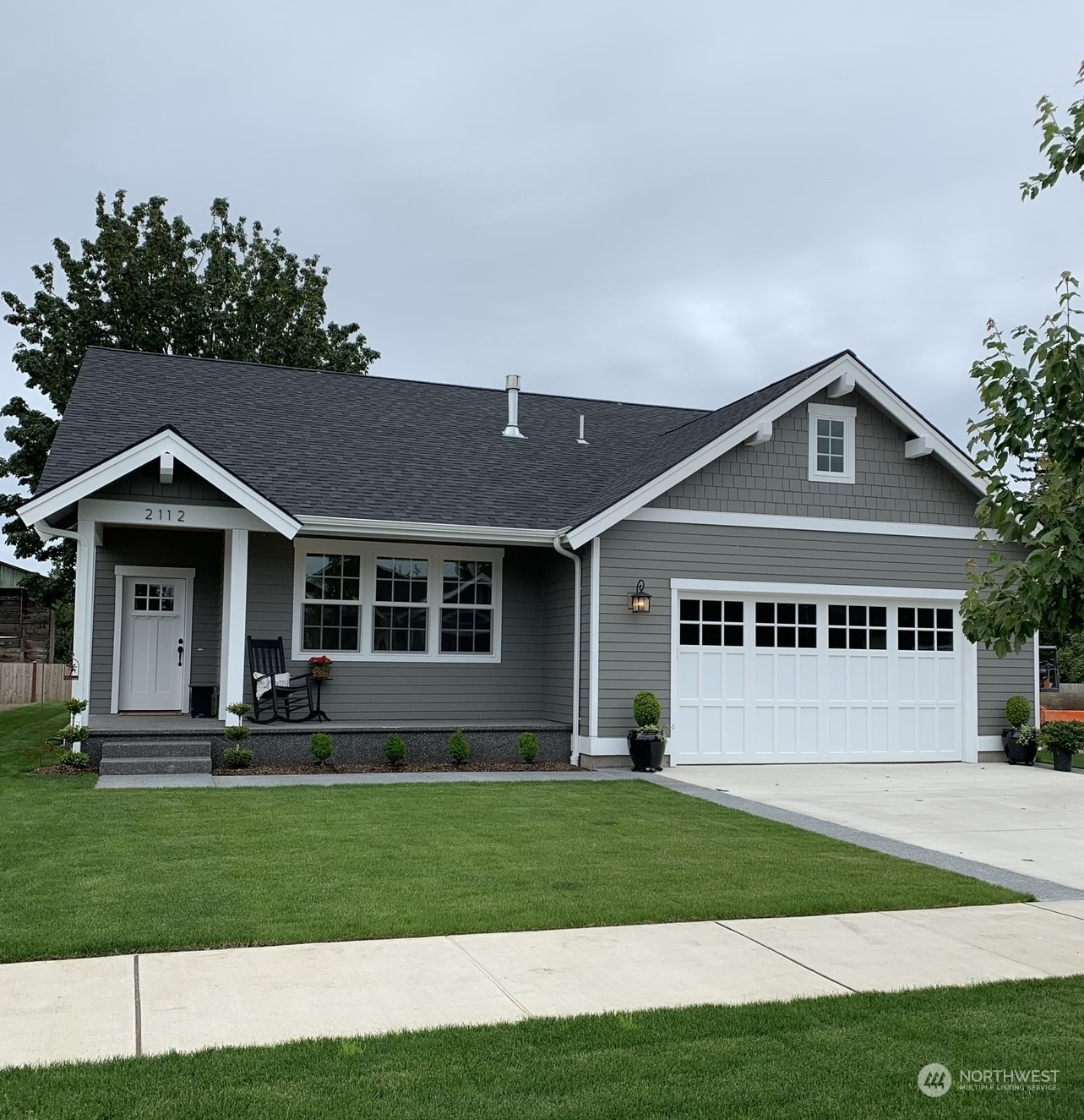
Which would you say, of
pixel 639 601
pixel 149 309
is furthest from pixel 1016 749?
pixel 149 309

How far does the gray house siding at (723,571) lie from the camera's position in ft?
47.2

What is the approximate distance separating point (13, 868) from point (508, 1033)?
14.3 ft

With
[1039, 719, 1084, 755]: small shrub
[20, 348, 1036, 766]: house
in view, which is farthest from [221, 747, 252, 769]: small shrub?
[1039, 719, 1084, 755]: small shrub

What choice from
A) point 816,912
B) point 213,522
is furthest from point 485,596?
point 816,912

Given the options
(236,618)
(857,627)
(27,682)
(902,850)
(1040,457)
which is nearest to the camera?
(1040,457)

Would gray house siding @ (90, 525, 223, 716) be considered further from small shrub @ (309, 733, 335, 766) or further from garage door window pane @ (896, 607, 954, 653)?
garage door window pane @ (896, 607, 954, 653)

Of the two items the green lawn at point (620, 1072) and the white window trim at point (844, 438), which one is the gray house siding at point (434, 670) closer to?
the white window trim at point (844, 438)

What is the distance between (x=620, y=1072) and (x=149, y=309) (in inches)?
1067

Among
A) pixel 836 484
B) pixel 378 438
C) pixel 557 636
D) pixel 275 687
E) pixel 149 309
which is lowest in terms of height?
pixel 275 687

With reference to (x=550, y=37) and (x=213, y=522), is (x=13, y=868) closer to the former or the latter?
(x=213, y=522)

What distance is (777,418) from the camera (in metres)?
15.1

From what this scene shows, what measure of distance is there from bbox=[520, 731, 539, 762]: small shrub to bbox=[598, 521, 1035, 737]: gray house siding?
0.90m

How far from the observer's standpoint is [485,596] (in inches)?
625

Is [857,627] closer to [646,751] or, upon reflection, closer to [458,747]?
[646,751]
